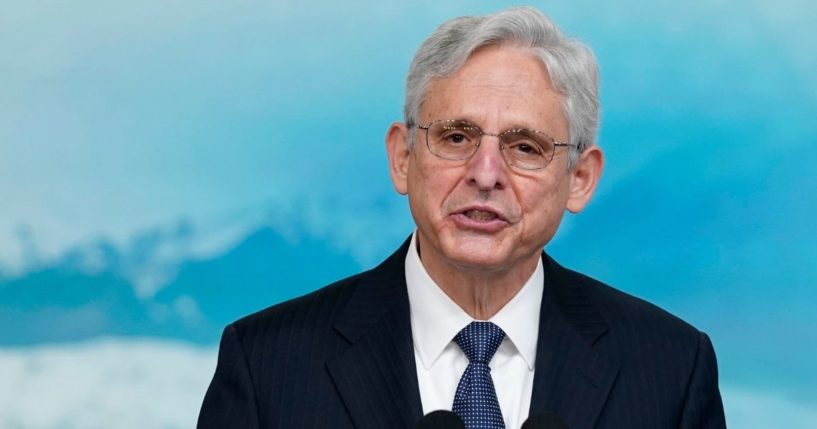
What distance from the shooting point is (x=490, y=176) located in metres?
3.12

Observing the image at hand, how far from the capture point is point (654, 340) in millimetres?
3500

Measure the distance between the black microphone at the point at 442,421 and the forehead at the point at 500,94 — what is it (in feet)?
2.52

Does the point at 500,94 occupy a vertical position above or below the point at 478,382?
above

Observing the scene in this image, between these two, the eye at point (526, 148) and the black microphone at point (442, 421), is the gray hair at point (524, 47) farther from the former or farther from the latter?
the black microphone at point (442, 421)

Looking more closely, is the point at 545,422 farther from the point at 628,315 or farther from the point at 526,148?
the point at 628,315

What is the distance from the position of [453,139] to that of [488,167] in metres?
0.13

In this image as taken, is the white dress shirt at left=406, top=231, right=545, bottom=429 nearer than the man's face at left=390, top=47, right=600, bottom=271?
No

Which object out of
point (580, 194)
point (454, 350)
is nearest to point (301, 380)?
point (454, 350)

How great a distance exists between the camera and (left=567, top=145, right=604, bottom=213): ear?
3428mm

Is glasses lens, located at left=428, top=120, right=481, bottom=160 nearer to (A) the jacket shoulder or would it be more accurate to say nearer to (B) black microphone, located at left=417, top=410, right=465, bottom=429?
(A) the jacket shoulder

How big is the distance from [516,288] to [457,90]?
52 cm

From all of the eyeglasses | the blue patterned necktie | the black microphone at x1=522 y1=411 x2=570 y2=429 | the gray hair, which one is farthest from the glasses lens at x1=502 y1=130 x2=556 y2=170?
the black microphone at x1=522 y1=411 x2=570 y2=429

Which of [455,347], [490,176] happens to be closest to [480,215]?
[490,176]

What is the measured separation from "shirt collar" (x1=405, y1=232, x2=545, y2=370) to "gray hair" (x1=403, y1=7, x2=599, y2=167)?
35 cm
